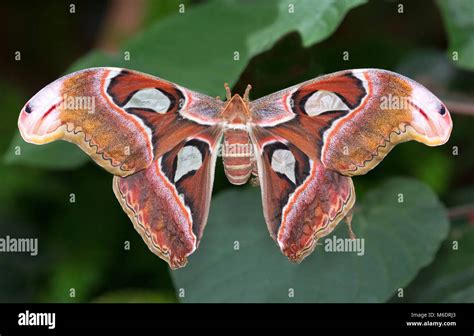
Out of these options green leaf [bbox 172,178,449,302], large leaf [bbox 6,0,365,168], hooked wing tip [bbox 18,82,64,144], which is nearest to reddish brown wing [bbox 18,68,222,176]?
hooked wing tip [bbox 18,82,64,144]

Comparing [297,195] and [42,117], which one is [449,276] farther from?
[42,117]

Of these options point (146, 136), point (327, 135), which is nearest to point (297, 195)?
point (327, 135)

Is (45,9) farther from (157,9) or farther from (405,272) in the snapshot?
(405,272)

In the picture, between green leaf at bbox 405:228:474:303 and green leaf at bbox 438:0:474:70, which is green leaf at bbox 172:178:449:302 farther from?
green leaf at bbox 438:0:474:70

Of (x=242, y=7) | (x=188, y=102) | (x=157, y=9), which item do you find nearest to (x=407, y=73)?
(x=242, y=7)

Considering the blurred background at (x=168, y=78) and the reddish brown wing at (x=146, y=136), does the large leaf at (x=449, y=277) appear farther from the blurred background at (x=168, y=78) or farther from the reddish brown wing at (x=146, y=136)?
the reddish brown wing at (x=146, y=136)

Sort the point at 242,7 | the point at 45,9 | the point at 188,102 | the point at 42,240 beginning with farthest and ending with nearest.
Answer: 1. the point at 45,9
2. the point at 42,240
3. the point at 242,7
4. the point at 188,102

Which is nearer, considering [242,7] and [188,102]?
[188,102]
